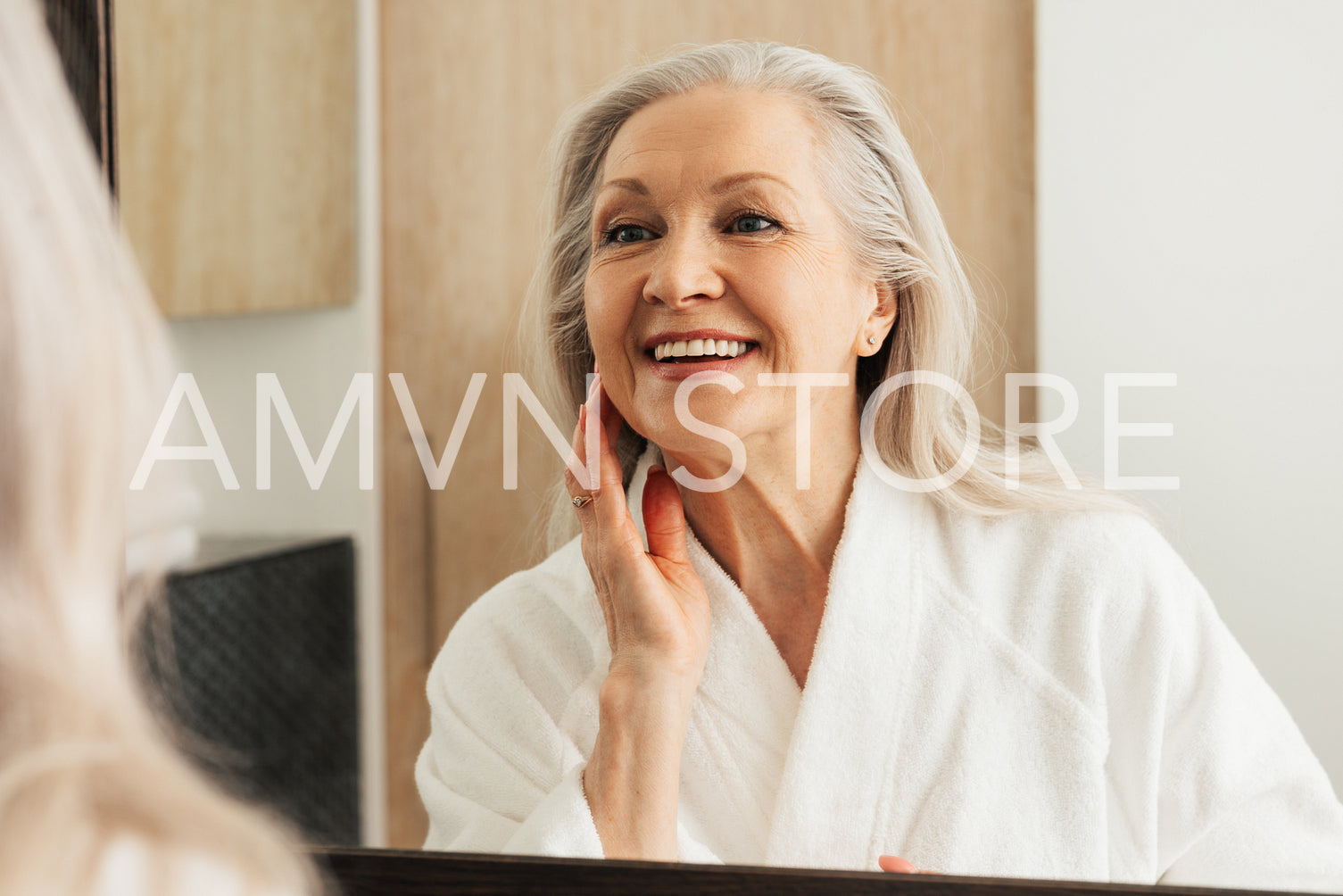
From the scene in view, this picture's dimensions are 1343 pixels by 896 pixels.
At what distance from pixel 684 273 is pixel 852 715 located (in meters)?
0.25

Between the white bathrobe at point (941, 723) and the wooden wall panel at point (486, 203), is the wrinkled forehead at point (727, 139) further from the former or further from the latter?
the white bathrobe at point (941, 723)

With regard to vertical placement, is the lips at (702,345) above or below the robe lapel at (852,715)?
above

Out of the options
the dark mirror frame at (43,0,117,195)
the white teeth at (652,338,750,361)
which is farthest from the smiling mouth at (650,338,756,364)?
the dark mirror frame at (43,0,117,195)

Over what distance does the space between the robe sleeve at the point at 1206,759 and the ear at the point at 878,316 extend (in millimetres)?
177

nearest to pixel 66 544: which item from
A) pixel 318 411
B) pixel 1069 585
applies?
pixel 318 411

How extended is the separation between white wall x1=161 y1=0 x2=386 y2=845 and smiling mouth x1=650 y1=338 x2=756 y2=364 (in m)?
0.17

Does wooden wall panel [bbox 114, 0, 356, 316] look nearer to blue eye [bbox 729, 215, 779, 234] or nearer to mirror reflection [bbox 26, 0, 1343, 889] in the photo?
mirror reflection [bbox 26, 0, 1343, 889]

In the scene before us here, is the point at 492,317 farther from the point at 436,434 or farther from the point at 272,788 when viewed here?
the point at 272,788

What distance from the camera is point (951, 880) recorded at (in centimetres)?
48

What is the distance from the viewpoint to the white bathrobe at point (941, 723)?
19.3 inches

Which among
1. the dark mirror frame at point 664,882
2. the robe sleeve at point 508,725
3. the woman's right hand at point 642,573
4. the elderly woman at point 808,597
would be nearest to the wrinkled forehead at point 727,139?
the elderly woman at point 808,597

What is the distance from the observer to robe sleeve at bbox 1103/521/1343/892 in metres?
0.48

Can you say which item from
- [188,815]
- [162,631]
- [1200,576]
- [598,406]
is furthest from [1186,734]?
[162,631]

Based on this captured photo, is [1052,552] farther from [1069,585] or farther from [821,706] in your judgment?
[821,706]
